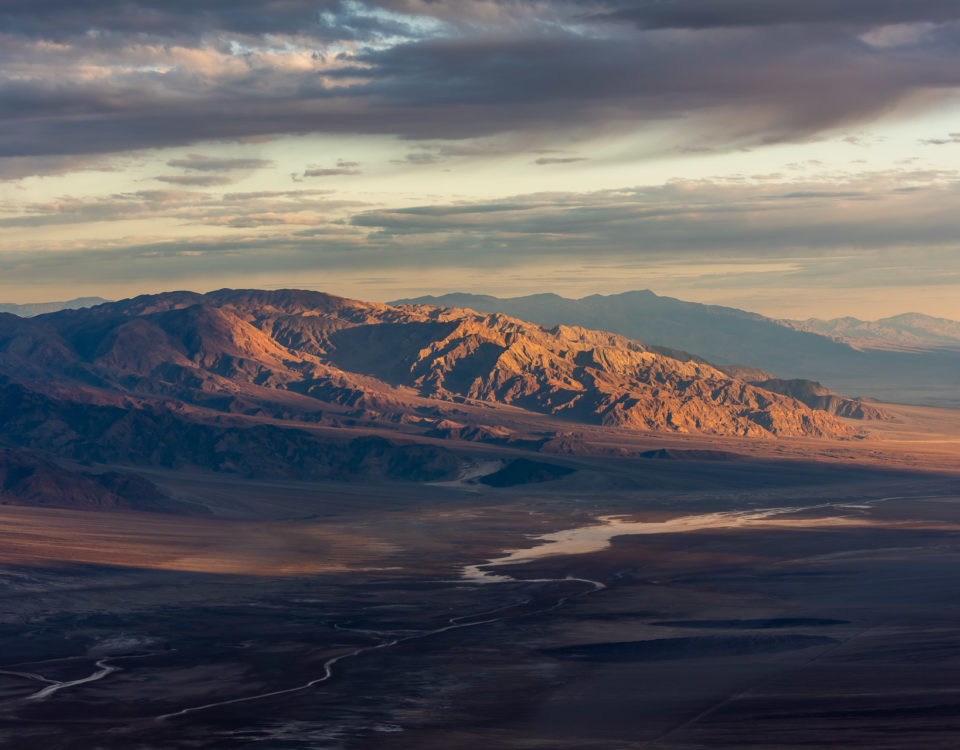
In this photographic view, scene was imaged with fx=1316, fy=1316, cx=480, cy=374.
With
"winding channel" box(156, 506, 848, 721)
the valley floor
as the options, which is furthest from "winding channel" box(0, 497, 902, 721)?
the valley floor

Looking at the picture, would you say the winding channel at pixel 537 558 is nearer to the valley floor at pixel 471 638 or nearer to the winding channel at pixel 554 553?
the winding channel at pixel 554 553

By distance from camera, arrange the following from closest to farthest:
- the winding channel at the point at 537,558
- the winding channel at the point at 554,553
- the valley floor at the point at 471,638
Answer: the valley floor at the point at 471,638
the winding channel at the point at 537,558
the winding channel at the point at 554,553

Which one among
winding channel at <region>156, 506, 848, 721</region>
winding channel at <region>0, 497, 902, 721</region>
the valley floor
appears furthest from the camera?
winding channel at <region>156, 506, 848, 721</region>

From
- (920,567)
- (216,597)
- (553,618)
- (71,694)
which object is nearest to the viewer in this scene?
(71,694)

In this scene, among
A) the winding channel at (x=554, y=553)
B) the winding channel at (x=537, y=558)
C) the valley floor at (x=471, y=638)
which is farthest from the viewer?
the winding channel at (x=554, y=553)

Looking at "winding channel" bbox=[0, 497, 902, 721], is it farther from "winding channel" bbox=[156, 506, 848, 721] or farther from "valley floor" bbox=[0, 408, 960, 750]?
"valley floor" bbox=[0, 408, 960, 750]

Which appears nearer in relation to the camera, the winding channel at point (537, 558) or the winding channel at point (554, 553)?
the winding channel at point (537, 558)

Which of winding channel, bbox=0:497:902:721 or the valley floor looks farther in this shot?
winding channel, bbox=0:497:902:721

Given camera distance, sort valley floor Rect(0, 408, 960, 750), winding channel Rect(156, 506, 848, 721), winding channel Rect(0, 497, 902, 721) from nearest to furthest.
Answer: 1. valley floor Rect(0, 408, 960, 750)
2. winding channel Rect(0, 497, 902, 721)
3. winding channel Rect(156, 506, 848, 721)

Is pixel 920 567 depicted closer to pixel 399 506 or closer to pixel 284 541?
pixel 284 541

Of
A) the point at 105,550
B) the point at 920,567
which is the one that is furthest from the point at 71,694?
Result: the point at 920,567

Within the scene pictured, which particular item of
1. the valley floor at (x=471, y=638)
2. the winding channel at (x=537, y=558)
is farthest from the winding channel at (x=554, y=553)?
the valley floor at (x=471, y=638)
